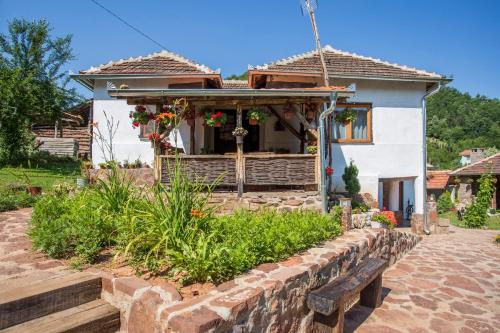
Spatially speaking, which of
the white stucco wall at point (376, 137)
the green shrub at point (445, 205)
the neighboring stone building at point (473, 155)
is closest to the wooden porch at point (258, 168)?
the white stucco wall at point (376, 137)

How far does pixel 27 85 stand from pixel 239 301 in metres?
16.9

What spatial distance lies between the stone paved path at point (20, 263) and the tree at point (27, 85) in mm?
11842

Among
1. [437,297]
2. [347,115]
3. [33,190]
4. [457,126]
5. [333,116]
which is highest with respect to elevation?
[457,126]

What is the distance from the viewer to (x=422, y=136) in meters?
10.2

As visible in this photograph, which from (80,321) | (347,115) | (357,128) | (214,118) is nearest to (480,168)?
(357,128)

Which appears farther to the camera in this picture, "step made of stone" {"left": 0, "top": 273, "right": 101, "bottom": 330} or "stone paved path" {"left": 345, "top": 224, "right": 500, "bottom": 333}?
"stone paved path" {"left": 345, "top": 224, "right": 500, "bottom": 333}

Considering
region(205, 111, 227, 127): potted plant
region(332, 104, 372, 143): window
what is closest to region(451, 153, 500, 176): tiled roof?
region(332, 104, 372, 143): window

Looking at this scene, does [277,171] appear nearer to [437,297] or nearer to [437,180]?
[437,297]

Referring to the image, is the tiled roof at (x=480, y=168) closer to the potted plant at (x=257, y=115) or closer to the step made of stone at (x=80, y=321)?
the potted plant at (x=257, y=115)

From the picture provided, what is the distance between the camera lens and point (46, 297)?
8.14 feet

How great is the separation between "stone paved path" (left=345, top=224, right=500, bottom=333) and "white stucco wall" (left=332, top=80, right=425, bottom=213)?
3.40 m

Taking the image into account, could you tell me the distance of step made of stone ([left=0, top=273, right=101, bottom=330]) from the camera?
2.31 meters

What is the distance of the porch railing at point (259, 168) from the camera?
7348mm

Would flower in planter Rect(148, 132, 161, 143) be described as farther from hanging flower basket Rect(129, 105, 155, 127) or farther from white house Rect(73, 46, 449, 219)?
white house Rect(73, 46, 449, 219)
